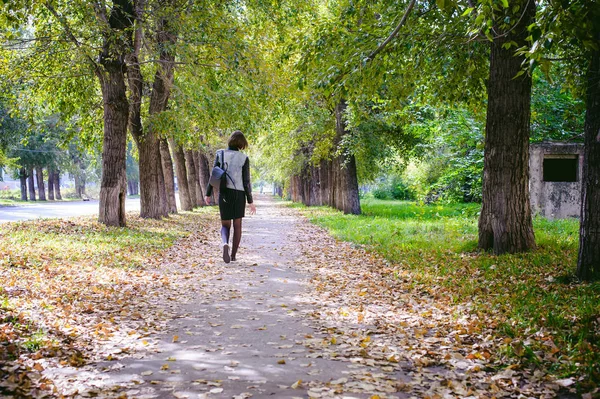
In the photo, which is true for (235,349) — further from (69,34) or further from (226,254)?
(69,34)

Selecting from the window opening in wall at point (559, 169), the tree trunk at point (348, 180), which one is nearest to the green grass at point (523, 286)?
the window opening in wall at point (559, 169)

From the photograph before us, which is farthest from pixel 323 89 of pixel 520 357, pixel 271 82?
pixel 271 82

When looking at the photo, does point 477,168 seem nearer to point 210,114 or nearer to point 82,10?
point 210,114

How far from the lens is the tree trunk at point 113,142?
1420 centimetres

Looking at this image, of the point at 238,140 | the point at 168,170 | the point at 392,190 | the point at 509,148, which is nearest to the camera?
the point at 509,148

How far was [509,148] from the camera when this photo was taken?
9.09 meters

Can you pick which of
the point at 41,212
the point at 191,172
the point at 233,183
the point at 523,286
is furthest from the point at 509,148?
the point at 41,212

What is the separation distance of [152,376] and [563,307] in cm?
444

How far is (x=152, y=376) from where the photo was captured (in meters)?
4.09

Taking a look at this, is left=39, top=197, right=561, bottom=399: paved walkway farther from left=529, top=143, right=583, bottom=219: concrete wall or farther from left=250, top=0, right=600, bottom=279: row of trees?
left=529, top=143, right=583, bottom=219: concrete wall

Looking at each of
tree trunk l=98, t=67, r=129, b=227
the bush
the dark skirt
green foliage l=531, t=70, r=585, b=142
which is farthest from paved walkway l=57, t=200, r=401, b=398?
the bush

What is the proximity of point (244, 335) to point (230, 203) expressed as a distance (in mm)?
4328

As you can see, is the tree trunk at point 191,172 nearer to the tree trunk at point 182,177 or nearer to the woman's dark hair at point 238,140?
the tree trunk at point 182,177

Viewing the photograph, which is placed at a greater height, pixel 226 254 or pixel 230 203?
pixel 230 203
